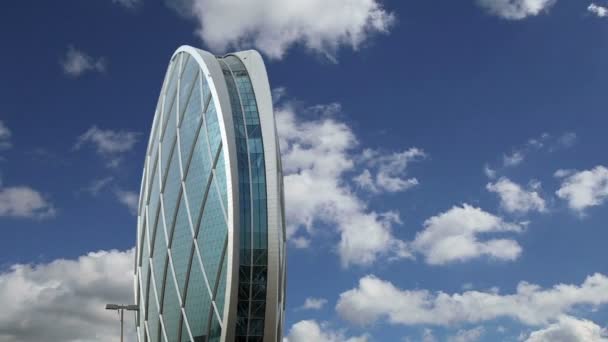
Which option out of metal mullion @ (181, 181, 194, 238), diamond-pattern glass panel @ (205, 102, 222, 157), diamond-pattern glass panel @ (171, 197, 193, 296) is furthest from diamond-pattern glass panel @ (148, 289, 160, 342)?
diamond-pattern glass panel @ (205, 102, 222, 157)

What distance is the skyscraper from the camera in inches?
2012

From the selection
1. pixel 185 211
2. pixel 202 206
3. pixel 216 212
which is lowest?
pixel 216 212

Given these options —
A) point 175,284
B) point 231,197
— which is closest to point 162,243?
→ point 175,284

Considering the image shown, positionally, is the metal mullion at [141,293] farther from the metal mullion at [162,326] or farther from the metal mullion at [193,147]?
the metal mullion at [193,147]

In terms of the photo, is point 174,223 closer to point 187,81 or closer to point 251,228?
point 251,228

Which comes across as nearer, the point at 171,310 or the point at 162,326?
the point at 171,310

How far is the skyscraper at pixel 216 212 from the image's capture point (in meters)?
51.1

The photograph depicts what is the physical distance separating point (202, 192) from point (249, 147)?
231 inches

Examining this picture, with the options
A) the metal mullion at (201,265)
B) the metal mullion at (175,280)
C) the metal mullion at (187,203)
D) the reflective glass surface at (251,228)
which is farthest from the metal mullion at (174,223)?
the reflective glass surface at (251,228)

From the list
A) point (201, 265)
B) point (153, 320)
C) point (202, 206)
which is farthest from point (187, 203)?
point (153, 320)

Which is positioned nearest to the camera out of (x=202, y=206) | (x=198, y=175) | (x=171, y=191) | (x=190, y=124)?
(x=202, y=206)

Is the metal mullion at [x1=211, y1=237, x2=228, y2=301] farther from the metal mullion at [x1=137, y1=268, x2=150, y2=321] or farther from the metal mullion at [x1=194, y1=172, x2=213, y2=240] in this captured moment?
the metal mullion at [x1=137, y1=268, x2=150, y2=321]

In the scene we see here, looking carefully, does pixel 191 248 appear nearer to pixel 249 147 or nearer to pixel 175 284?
pixel 175 284

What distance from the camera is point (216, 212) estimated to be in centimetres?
5416
